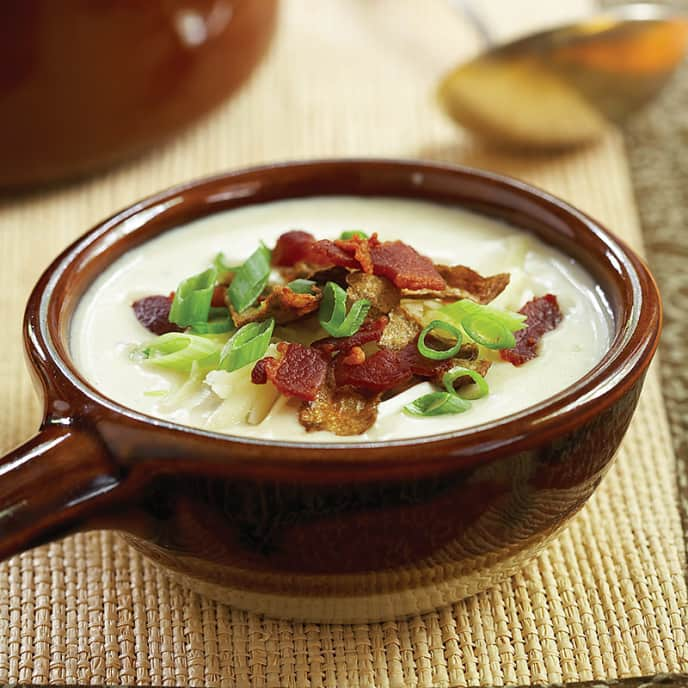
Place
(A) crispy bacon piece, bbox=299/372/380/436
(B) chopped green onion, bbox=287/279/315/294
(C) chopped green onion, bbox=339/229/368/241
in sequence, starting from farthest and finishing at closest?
(C) chopped green onion, bbox=339/229/368/241
(B) chopped green onion, bbox=287/279/315/294
(A) crispy bacon piece, bbox=299/372/380/436

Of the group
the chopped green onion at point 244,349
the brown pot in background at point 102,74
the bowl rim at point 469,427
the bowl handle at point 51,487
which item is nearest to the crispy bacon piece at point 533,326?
the bowl rim at point 469,427

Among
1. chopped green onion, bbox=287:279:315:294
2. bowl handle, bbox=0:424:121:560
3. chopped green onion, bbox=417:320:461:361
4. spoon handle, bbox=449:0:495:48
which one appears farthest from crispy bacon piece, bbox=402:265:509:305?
spoon handle, bbox=449:0:495:48

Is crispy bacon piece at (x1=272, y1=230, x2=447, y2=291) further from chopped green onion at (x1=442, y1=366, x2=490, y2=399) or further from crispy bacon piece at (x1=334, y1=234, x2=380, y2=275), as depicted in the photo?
chopped green onion at (x1=442, y1=366, x2=490, y2=399)

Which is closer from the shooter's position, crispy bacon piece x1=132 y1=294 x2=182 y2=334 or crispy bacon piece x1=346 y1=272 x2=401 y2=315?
crispy bacon piece x1=346 y1=272 x2=401 y2=315

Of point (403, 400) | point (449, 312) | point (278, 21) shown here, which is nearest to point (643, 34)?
point (278, 21)

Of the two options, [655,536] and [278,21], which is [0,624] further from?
[278,21]

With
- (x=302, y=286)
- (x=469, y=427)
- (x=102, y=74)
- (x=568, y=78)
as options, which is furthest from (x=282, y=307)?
(x=568, y=78)

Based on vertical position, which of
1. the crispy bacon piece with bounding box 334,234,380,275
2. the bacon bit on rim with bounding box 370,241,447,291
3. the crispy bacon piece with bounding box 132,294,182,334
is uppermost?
the crispy bacon piece with bounding box 334,234,380,275
